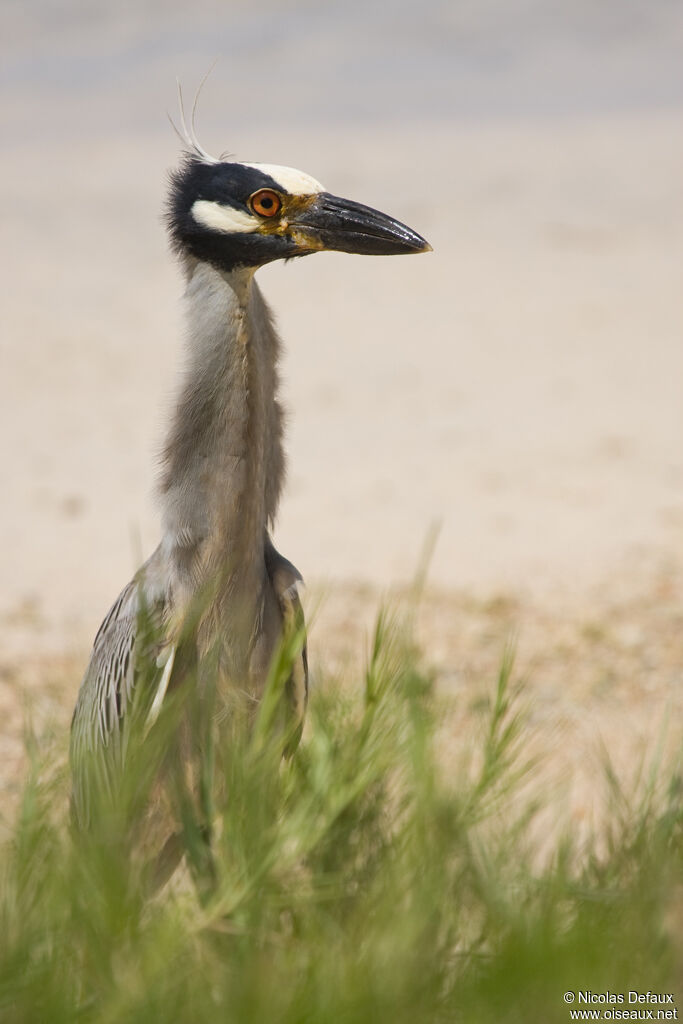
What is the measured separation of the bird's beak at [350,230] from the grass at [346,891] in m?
1.71

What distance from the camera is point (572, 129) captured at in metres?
16.7

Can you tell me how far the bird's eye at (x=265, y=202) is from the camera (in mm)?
2898

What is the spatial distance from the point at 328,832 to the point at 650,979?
0.38 m

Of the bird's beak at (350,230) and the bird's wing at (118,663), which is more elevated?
the bird's beak at (350,230)

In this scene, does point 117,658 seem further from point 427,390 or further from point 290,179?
point 427,390

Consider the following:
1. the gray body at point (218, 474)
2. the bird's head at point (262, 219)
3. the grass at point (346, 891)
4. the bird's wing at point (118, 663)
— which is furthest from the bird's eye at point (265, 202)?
the grass at point (346, 891)

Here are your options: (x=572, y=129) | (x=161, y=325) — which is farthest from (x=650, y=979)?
(x=572, y=129)

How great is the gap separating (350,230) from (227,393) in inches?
20.7

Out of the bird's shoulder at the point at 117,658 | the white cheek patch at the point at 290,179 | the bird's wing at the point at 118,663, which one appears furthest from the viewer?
the white cheek patch at the point at 290,179

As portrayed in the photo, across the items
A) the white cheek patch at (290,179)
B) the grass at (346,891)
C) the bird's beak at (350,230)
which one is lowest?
the grass at (346,891)

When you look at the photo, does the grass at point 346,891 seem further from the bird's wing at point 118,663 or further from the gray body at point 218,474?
the gray body at point 218,474

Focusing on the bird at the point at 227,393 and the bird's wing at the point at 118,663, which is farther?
the bird at the point at 227,393

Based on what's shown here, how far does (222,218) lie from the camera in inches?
113

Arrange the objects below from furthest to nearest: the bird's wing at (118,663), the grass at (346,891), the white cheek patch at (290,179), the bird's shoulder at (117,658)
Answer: the white cheek patch at (290,179)
the bird's shoulder at (117,658)
the bird's wing at (118,663)
the grass at (346,891)
